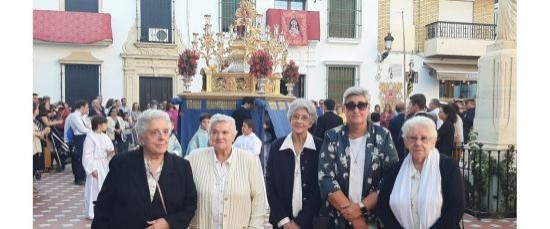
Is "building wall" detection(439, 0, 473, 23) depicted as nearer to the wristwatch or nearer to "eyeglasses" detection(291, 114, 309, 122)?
"eyeglasses" detection(291, 114, 309, 122)

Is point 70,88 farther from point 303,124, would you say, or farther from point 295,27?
point 303,124

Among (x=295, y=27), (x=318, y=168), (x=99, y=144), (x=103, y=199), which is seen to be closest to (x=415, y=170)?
(x=318, y=168)

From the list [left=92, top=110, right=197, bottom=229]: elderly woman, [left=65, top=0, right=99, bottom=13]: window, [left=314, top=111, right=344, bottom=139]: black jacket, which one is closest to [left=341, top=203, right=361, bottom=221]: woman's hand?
[left=92, top=110, right=197, bottom=229]: elderly woman

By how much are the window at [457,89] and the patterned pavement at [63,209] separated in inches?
570

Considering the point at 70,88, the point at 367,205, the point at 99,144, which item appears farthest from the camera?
the point at 70,88

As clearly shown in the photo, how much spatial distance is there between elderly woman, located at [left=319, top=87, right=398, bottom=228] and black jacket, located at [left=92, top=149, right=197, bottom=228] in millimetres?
981

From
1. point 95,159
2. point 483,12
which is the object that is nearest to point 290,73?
point 95,159

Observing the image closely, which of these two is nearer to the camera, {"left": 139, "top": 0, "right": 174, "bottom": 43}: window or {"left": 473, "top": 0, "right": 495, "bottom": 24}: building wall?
{"left": 139, "top": 0, "right": 174, "bottom": 43}: window

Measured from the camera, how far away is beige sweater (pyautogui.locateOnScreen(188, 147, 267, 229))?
3.44 meters

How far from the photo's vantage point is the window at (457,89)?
68.4 feet

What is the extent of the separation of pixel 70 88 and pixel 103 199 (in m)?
15.2

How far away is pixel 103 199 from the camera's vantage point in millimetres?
3334

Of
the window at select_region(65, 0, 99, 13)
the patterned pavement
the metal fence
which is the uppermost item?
the window at select_region(65, 0, 99, 13)

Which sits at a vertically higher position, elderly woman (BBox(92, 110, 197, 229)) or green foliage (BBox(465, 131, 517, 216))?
elderly woman (BBox(92, 110, 197, 229))
